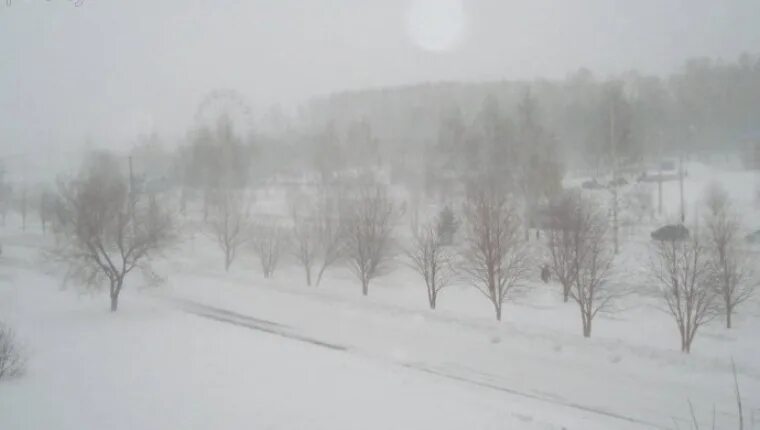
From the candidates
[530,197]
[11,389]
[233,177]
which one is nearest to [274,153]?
[233,177]

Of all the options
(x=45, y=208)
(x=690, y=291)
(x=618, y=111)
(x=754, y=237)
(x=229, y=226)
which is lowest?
(x=690, y=291)

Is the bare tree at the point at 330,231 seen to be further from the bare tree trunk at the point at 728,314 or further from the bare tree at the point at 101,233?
the bare tree trunk at the point at 728,314

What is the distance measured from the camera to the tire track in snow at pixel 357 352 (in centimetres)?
953

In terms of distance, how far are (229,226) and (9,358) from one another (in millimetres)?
19800

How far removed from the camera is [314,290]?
21.0m

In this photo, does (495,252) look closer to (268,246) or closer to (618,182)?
(268,246)

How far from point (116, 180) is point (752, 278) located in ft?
82.5

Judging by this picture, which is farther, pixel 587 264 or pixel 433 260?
pixel 433 260

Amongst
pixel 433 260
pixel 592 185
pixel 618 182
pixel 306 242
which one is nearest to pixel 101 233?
pixel 306 242

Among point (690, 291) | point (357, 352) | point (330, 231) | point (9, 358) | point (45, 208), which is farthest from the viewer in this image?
point (45, 208)

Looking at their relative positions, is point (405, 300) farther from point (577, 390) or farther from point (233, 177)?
point (233, 177)

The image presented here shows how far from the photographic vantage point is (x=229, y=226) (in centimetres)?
2989

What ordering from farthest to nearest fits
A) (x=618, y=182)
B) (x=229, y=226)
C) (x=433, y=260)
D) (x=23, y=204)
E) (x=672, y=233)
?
(x=229, y=226) < (x=618, y=182) < (x=23, y=204) < (x=433, y=260) < (x=672, y=233)

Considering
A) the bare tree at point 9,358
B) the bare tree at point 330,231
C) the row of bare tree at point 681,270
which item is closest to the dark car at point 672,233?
the row of bare tree at point 681,270
